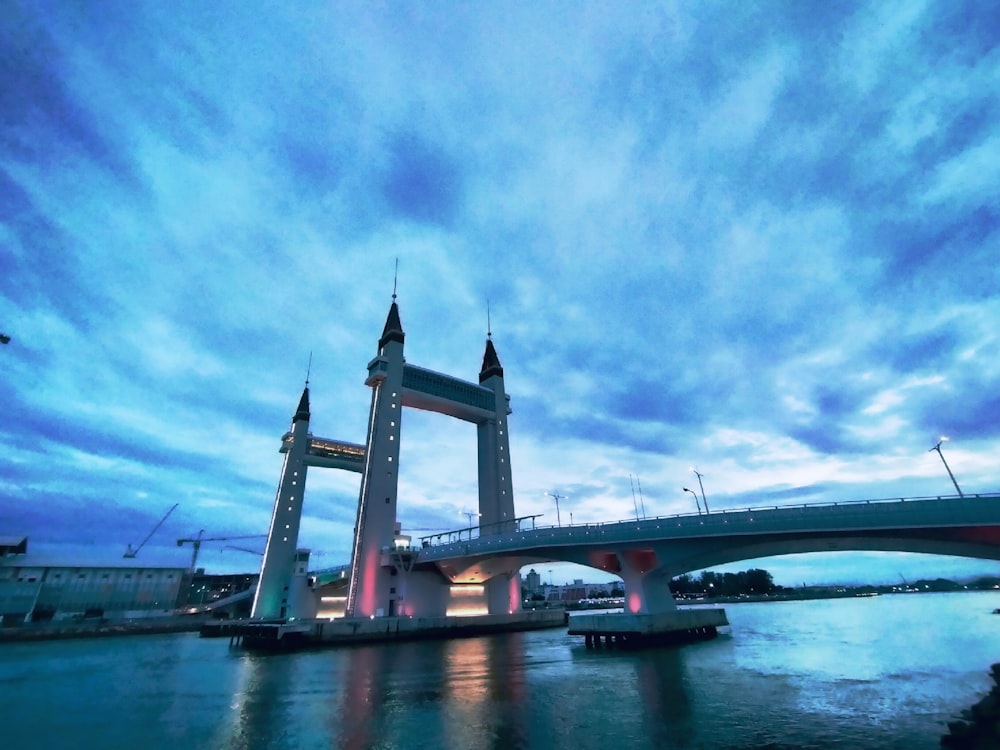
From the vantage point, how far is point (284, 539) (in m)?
87.6

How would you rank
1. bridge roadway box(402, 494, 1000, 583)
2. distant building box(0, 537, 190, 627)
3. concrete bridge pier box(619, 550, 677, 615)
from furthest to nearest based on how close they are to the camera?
distant building box(0, 537, 190, 627), concrete bridge pier box(619, 550, 677, 615), bridge roadway box(402, 494, 1000, 583)

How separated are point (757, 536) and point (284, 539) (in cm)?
7836

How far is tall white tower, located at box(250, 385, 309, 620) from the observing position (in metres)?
83.7

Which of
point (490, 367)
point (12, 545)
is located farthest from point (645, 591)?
point (12, 545)

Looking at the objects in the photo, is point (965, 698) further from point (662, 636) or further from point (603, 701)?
point (662, 636)

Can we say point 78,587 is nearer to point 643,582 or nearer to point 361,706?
point 361,706

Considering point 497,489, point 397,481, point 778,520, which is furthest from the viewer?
point 497,489

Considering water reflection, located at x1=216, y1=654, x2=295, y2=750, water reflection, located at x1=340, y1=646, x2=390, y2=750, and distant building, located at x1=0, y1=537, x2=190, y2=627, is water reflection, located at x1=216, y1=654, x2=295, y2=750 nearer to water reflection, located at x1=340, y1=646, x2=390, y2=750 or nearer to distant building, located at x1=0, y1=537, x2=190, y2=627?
water reflection, located at x1=340, y1=646, x2=390, y2=750

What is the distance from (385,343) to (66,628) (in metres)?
64.7

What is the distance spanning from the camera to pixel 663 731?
18406mm

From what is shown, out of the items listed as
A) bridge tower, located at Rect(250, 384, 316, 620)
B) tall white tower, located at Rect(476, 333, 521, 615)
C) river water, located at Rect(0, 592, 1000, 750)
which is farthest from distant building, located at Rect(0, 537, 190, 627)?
tall white tower, located at Rect(476, 333, 521, 615)

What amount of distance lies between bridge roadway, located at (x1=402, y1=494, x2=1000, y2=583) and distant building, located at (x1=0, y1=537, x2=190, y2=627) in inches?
2998

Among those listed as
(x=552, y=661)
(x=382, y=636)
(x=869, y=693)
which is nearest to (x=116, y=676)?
(x=382, y=636)

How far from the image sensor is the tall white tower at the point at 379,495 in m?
→ 62.9
